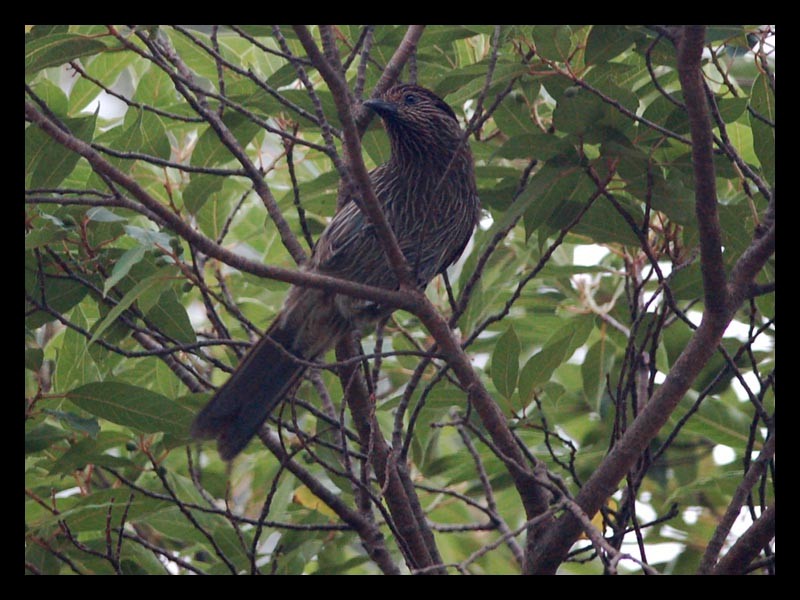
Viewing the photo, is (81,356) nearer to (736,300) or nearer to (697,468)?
(736,300)

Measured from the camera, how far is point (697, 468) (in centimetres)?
452

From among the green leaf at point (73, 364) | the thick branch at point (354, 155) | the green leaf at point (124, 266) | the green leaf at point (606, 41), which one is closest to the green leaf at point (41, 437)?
the green leaf at point (73, 364)

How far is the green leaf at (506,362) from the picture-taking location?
329 centimetres

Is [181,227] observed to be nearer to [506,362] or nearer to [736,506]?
[506,362]

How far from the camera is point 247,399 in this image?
142 inches

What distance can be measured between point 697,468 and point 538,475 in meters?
1.77

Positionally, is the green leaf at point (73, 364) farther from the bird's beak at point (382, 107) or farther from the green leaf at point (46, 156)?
the bird's beak at point (382, 107)

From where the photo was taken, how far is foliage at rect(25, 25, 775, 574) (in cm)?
286

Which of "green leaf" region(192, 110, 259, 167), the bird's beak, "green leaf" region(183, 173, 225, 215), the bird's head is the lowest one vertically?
"green leaf" region(183, 173, 225, 215)

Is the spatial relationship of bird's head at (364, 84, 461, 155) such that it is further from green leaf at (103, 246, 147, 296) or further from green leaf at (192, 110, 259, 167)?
green leaf at (103, 246, 147, 296)

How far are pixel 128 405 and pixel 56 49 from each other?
1.05 metres

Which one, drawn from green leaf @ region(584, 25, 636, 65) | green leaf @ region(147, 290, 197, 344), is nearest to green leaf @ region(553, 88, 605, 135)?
green leaf @ region(584, 25, 636, 65)
